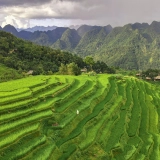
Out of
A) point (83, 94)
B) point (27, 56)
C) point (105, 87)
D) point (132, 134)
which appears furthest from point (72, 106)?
point (27, 56)

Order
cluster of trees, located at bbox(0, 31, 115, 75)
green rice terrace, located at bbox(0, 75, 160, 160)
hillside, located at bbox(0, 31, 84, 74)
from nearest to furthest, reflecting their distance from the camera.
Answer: green rice terrace, located at bbox(0, 75, 160, 160) < cluster of trees, located at bbox(0, 31, 115, 75) < hillside, located at bbox(0, 31, 84, 74)

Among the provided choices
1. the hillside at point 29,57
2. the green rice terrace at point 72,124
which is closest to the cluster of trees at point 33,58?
the hillside at point 29,57

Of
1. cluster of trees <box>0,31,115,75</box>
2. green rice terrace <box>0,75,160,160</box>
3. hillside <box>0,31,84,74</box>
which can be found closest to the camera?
green rice terrace <box>0,75,160,160</box>

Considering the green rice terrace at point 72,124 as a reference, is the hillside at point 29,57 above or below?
below

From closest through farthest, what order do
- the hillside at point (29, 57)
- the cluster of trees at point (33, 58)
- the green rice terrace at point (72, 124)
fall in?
the green rice terrace at point (72, 124) → the cluster of trees at point (33, 58) → the hillside at point (29, 57)

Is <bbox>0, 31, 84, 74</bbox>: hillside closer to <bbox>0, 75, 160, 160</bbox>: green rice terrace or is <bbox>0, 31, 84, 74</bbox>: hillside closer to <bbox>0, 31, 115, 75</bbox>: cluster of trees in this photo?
<bbox>0, 31, 115, 75</bbox>: cluster of trees

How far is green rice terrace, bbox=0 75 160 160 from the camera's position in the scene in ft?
51.8

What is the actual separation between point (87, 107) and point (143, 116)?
8925 mm

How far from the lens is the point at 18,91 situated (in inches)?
880

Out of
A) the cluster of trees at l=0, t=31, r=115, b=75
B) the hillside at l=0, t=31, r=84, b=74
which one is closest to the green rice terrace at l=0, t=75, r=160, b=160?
the cluster of trees at l=0, t=31, r=115, b=75

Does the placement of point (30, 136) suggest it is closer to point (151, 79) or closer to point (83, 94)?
point (83, 94)

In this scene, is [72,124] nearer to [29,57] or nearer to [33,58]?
[33,58]

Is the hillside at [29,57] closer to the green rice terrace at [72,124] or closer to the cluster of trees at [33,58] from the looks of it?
the cluster of trees at [33,58]

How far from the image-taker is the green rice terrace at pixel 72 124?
51.8ft
